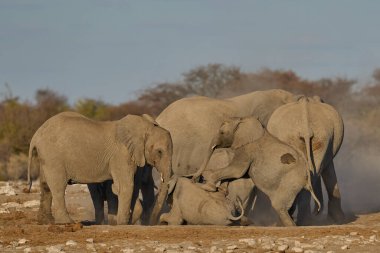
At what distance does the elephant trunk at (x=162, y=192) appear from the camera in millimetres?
14648

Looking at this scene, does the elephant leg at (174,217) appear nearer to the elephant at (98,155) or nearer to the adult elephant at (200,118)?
the elephant at (98,155)

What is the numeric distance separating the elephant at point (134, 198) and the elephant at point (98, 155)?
0.36m

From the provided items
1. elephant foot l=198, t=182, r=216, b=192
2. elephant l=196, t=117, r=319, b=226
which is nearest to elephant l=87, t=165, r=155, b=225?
elephant l=196, t=117, r=319, b=226

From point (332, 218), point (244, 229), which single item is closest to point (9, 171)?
point (332, 218)

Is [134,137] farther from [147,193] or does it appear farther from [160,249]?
[160,249]

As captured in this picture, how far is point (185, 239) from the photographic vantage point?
1272 centimetres

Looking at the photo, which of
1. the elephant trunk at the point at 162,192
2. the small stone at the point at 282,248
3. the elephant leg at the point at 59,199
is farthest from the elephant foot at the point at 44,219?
the small stone at the point at 282,248

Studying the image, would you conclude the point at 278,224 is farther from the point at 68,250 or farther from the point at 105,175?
the point at 68,250

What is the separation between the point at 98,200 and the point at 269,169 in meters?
2.44

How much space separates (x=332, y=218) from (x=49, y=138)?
430 cm

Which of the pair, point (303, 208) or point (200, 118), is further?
point (200, 118)

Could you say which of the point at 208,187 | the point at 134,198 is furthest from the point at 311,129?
the point at 134,198

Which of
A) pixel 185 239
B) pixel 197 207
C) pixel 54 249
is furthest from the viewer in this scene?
pixel 197 207

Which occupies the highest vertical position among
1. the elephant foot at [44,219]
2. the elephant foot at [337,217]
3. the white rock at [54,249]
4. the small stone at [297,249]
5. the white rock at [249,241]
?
the elephant foot at [44,219]
